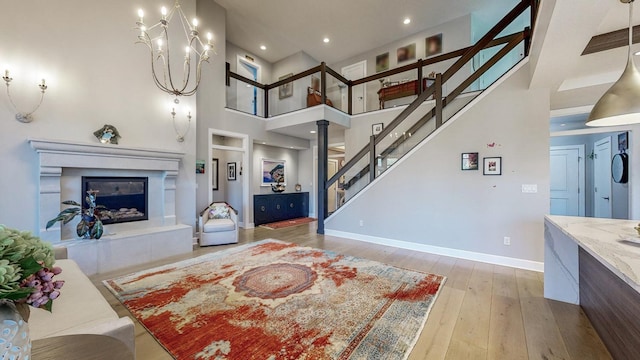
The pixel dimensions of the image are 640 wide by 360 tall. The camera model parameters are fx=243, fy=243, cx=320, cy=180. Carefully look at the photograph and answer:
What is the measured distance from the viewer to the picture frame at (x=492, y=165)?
3584 mm

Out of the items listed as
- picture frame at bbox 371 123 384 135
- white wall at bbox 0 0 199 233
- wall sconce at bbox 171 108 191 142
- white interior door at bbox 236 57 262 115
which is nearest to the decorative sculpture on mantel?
white wall at bbox 0 0 199 233

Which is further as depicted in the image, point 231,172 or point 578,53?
point 231,172

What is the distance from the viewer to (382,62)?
23.3 ft

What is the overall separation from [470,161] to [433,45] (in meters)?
3.99

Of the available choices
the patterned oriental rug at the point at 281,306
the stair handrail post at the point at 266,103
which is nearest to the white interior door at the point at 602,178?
the patterned oriental rug at the point at 281,306

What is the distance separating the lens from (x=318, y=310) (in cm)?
229

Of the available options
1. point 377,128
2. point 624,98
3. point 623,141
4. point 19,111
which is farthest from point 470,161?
point 19,111

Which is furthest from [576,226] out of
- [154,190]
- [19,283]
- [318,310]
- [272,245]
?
[154,190]

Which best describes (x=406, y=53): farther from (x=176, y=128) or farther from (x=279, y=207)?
(x=176, y=128)

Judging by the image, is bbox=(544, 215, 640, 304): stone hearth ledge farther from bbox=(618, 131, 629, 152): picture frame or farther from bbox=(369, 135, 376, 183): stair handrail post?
bbox=(618, 131, 629, 152): picture frame

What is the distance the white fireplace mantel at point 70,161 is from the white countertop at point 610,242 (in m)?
5.08

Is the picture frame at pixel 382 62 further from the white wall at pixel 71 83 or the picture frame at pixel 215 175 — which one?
the picture frame at pixel 215 175

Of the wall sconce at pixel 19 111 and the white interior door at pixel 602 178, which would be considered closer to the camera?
the wall sconce at pixel 19 111

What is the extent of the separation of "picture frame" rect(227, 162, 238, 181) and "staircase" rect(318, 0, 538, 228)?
8.93ft
